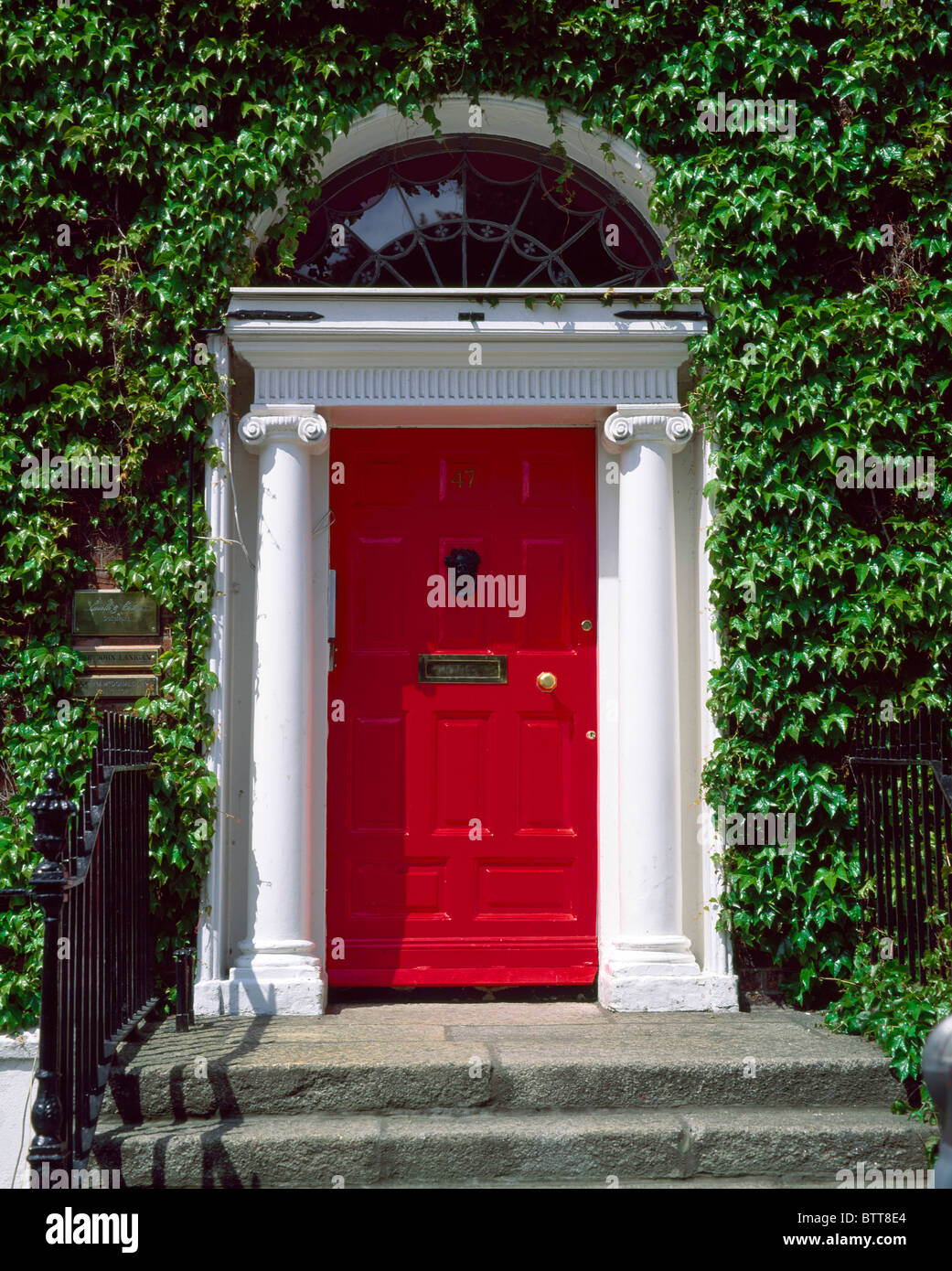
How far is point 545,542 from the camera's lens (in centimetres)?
512

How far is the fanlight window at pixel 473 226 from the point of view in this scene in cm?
514

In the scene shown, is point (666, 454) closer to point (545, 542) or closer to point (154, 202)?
point (545, 542)

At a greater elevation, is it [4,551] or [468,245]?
[468,245]

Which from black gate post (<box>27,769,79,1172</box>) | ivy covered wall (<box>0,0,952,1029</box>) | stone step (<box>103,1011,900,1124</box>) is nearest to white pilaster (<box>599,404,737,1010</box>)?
ivy covered wall (<box>0,0,952,1029</box>)

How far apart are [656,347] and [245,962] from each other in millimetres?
3126

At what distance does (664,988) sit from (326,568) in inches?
90.3

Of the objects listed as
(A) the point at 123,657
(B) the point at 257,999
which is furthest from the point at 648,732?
(A) the point at 123,657

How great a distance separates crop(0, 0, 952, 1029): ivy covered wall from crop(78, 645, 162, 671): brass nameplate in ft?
0.22

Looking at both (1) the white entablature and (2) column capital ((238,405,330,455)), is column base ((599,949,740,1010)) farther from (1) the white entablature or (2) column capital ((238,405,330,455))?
(2) column capital ((238,405,330,455))

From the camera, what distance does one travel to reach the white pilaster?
15.1 feet

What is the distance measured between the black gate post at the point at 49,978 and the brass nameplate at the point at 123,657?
159cm

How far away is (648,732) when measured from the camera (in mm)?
4684

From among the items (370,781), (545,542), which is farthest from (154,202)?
(370,781)

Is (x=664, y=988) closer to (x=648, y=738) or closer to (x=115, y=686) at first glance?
(x=648, y=738)
